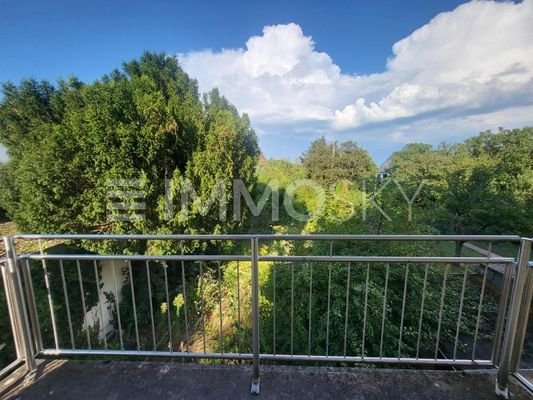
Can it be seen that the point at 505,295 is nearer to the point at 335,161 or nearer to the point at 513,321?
the point at 513,321

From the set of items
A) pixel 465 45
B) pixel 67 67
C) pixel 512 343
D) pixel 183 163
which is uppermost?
pixel 465 45

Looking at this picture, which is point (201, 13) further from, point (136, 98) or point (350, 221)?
point (350, 221)

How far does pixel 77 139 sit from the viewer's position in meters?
5.22

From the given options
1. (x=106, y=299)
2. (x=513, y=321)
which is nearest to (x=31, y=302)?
(x=513, y=321)

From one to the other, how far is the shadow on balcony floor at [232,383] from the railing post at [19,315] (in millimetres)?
137

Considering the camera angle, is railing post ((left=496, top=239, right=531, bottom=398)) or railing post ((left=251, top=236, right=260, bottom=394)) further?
railing post ((left=251, top=236, right=260, bottom=394))

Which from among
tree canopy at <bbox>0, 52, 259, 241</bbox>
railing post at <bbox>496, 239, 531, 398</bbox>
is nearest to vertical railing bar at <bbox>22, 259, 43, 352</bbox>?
railing post at <bbox>496, 239, 531, 398</bbox>

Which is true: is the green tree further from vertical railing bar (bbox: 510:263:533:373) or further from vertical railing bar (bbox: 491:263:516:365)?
vertical railing bar (bbox: 510:263:533:373)

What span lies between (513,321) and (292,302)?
4.36 feet

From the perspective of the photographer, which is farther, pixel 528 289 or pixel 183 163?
pixel 183 163

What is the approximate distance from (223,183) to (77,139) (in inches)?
129

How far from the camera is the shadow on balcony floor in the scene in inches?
58.2

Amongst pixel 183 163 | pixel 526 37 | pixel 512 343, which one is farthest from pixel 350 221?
pixel 526 37

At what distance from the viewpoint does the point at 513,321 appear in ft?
4.69
